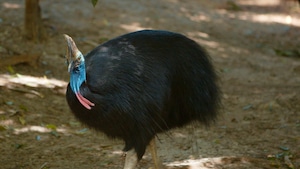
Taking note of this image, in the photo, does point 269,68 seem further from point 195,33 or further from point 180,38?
point 180,38

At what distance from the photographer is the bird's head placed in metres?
3.48

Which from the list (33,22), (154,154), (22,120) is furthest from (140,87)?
(33,22)

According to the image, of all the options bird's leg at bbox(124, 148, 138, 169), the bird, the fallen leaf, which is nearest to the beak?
the bird

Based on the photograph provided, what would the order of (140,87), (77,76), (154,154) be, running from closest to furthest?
1. (77,76)
2. (140,87)
3. (154,154)

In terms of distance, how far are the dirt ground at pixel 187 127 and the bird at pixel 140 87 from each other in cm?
44

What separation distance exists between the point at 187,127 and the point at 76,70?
2147 mm

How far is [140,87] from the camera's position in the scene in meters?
3.77

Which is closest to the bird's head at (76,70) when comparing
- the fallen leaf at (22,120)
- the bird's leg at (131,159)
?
the bird's leg at (131,159)

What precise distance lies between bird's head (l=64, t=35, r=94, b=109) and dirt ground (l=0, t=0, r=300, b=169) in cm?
111

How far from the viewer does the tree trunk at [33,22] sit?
7.33 metres

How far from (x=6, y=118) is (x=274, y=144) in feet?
8.41

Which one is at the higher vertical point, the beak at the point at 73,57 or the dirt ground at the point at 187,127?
the beak at the point at 73,57

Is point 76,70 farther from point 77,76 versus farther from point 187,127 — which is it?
point 187,127

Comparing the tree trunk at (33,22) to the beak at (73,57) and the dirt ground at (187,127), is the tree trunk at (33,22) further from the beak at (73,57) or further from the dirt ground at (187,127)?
the beak at (73,57)
